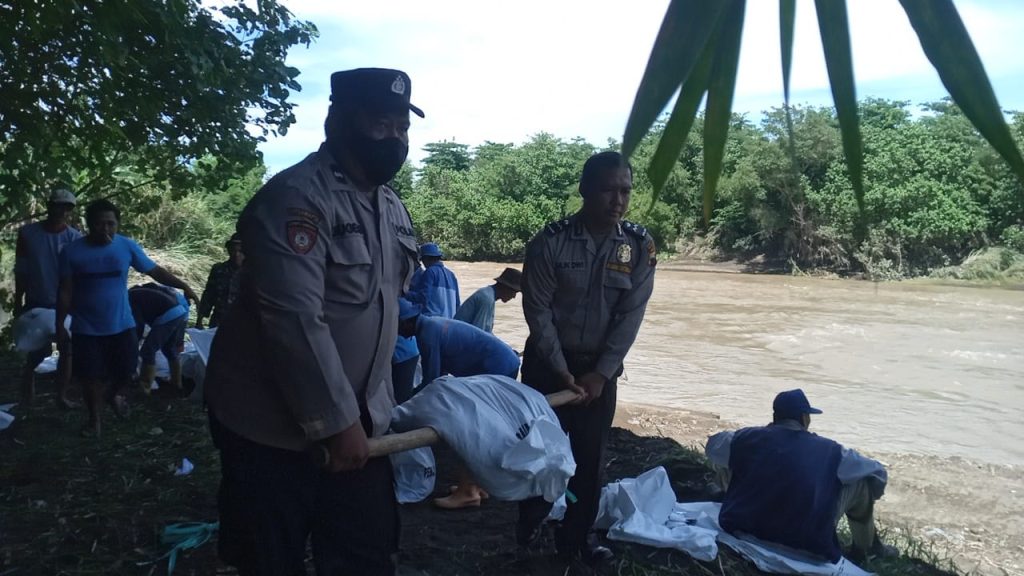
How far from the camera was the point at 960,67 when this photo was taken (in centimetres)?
89

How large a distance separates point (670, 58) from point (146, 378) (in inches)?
263

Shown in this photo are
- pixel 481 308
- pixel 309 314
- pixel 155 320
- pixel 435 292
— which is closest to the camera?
pixel 309 314

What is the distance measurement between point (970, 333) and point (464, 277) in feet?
48.4

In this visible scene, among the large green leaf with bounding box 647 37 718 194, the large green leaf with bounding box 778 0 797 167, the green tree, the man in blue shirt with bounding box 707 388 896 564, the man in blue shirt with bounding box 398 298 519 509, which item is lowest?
the man in blue shirt with bounding box 707 388 896 564

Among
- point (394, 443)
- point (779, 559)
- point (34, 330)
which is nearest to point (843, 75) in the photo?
point (394, 443)

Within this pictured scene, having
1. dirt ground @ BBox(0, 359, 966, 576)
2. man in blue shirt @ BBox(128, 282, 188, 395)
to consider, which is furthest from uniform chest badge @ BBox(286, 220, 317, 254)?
man in blue shirt @ BBox(128, 282, 188, 395)

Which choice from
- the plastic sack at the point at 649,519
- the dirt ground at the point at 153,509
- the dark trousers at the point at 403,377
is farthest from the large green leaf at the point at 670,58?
the dark trousers at the point at 403,377

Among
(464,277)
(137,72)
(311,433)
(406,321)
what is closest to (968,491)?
(406,321)

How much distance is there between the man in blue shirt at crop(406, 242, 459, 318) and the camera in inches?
243

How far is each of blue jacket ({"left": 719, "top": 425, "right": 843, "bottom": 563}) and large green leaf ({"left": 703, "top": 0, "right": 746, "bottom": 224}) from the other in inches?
130

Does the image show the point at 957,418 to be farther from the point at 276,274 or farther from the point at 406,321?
the point at 276,274

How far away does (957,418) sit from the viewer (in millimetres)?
10609

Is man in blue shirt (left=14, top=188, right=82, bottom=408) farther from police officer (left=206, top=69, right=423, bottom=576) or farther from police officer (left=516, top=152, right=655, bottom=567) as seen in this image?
police officer (left=206, top=69, right=423, bottom=576)

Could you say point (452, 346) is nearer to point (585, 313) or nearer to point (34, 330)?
point (585, 313)
